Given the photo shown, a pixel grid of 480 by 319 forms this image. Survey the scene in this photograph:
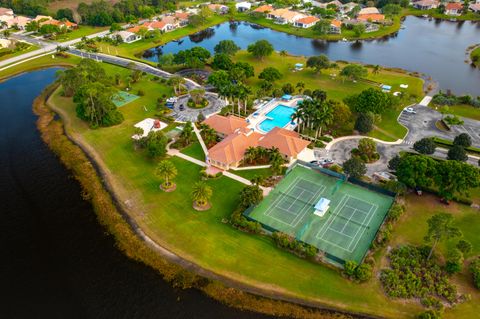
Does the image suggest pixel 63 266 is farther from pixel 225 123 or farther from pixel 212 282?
pixel 225 123

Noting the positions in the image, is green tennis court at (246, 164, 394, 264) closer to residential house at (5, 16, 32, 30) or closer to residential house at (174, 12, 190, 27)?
residential house at (174, 12, 190, 27)

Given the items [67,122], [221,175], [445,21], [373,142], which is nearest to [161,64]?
[67,122]

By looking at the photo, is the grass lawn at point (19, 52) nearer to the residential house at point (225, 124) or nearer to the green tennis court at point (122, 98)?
the green tennis court at point (122, 98)

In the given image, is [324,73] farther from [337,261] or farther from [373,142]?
[337,261]

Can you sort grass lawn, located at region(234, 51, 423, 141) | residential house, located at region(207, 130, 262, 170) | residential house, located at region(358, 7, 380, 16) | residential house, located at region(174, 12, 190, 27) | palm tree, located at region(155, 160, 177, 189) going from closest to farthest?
palm tree, located at region(155, 160, 177, 189) → residential house, located at region(207, 130, 262, 170) → grass lawn, located at region(234, 51, 423, 141) → residential house, located at region(174, 12, 190, 27) → residential house, located at region(358, 7, 380, 16)

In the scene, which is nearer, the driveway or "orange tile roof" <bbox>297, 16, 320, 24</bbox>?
the driveway

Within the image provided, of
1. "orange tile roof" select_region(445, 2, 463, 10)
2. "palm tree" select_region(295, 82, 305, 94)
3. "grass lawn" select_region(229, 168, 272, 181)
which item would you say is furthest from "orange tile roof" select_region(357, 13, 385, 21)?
"grass lawn" select_region(229, 168, 272, 181)

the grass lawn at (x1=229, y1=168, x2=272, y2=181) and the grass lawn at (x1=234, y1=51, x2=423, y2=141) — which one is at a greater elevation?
the grass lawn at (x1=234, y1=51, x2=423, y2=141)
